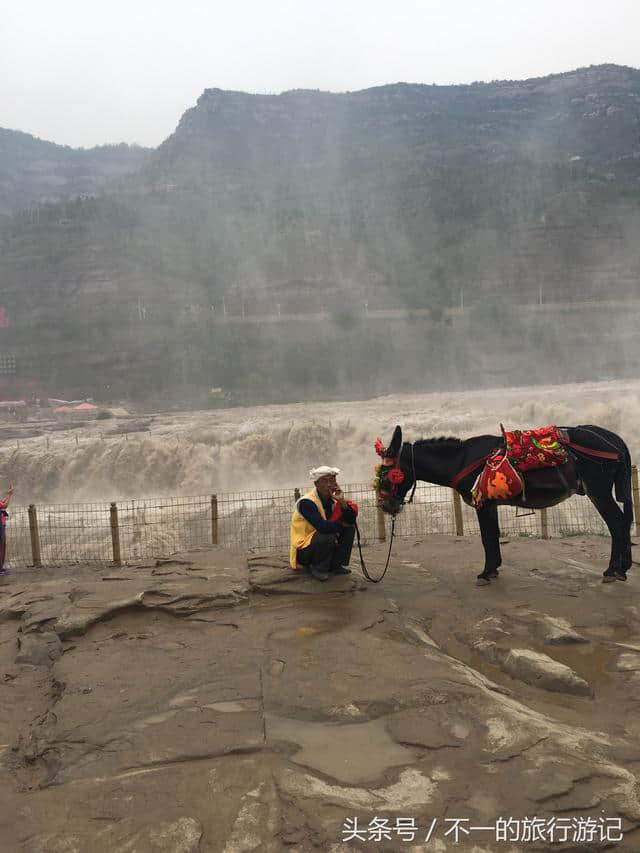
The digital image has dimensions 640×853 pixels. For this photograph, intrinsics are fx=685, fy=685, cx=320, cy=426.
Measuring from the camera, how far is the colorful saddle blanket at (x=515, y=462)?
22.8ft

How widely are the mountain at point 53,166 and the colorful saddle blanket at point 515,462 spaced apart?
415 feet

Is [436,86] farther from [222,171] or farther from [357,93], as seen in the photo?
[222,171]

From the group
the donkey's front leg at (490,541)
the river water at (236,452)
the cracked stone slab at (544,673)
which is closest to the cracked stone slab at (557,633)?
the cracked stone slab at (544,673)

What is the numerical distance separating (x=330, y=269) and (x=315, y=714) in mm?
61534

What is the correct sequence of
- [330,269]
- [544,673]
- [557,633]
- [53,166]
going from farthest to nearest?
[53,166]
[330,269]
[557,633]
[544,673]

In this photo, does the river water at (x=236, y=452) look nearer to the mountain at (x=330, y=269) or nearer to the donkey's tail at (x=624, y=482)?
the donkey's tail at (x=624, y=482)

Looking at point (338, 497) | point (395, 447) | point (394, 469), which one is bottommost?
point (338, 497)

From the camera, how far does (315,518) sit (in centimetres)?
658

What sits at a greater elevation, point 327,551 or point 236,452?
point 327,551

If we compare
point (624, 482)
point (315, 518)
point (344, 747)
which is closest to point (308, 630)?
point (315, 518)

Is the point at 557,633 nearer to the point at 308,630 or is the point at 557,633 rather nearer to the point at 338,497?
the point at 308,630

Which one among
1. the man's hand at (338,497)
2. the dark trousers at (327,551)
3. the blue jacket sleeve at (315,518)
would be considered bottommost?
the dark trousers at (327,551)

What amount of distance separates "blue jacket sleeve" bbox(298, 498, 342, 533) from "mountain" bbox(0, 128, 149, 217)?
126 meters

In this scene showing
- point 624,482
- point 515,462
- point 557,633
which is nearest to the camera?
point 557,633
